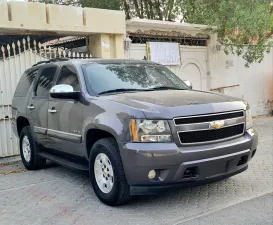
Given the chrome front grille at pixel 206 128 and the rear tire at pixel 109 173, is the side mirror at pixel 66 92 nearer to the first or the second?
the rear tire at pixel 109 173

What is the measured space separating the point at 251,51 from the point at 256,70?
2.42m

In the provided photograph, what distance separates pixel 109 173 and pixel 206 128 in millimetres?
1354

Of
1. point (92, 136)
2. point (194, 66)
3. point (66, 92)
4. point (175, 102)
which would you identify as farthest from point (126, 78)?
point (194, 66)

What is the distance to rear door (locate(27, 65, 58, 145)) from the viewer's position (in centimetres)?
612

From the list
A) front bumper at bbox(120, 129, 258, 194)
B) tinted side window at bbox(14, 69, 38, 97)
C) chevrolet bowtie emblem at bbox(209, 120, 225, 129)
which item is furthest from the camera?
tinted side window at bbox(14, 69, 38, 97)

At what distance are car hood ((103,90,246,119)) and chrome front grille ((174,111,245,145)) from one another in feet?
0.24

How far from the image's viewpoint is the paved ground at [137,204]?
14.0 ft

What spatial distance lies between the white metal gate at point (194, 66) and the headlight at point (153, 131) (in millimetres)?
7644

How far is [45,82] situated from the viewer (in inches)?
251

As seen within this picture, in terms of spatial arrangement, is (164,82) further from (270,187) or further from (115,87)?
A: (270,187)

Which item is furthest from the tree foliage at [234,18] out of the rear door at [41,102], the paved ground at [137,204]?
the rear door at [41,102]

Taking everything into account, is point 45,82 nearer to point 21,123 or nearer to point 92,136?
point 21,123

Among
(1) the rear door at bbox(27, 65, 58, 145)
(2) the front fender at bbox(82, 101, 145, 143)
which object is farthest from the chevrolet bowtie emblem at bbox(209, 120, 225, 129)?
(1) the rear door at bbox(27, 65, 58, 145)

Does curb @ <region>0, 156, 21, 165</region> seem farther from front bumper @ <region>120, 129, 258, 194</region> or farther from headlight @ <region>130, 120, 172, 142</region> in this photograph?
headlight @ <region>130, 120, 172, 142</region>
